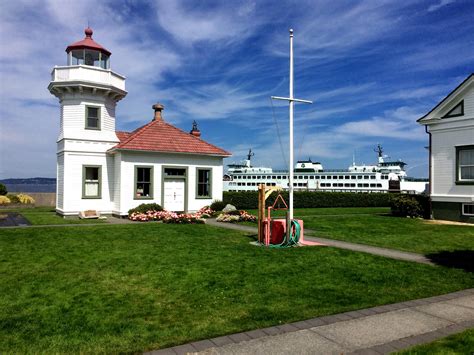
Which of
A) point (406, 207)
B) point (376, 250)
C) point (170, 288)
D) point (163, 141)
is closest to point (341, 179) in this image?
point (406, 207)

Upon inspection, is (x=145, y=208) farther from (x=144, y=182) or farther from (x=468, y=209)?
(x=468, y=209)

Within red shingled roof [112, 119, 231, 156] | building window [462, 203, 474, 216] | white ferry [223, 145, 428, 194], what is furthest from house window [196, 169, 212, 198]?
white ferry [223, 145, 428, 194]

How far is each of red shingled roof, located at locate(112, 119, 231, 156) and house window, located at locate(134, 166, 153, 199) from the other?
129cm

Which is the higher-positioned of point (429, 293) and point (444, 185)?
point (444, 185)

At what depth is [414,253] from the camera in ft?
38.8

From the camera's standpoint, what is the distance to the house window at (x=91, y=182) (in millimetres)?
21938

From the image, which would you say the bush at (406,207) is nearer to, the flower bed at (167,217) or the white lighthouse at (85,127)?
the flower bed at (167,217)

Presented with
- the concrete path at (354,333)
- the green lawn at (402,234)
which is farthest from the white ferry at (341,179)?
the concrete path at (354,333)

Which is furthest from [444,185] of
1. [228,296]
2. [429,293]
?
[228,296]

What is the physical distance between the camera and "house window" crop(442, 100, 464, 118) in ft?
66.1

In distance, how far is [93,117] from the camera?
22297 mm

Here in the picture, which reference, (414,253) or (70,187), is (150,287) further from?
(70,187)

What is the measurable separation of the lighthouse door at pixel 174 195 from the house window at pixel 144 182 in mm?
944

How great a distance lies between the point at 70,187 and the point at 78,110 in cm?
444
